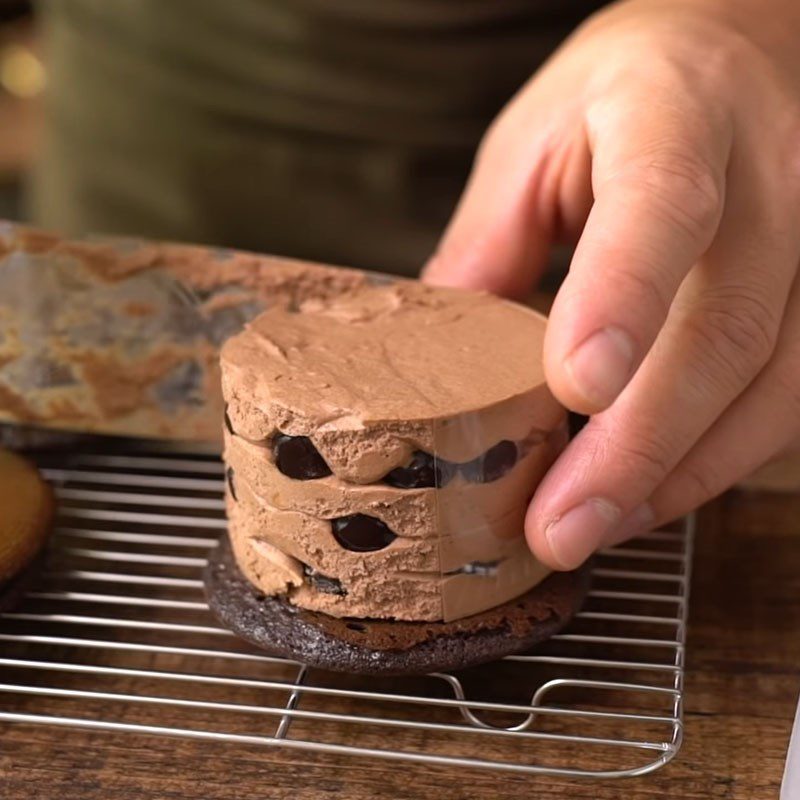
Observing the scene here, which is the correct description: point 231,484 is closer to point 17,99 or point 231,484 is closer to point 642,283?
point 642,283

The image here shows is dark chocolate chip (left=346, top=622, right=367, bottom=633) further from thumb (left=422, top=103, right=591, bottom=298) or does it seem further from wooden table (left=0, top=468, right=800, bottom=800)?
thumb (left=422, top=103, right=591, bottom=298)

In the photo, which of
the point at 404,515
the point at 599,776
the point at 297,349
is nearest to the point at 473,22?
the point at 297,349

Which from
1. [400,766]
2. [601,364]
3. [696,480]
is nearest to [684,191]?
[601,364]

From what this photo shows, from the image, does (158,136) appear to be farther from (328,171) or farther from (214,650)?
(214,650)

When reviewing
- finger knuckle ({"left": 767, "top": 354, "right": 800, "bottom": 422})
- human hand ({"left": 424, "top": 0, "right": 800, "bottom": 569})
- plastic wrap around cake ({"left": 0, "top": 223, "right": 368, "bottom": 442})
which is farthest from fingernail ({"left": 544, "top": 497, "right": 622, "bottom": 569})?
plastic wrap around cake ({"left": 0, "top": 223, "right": 368, "bottom": 442})

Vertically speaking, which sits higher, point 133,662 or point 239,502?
point 239,502
